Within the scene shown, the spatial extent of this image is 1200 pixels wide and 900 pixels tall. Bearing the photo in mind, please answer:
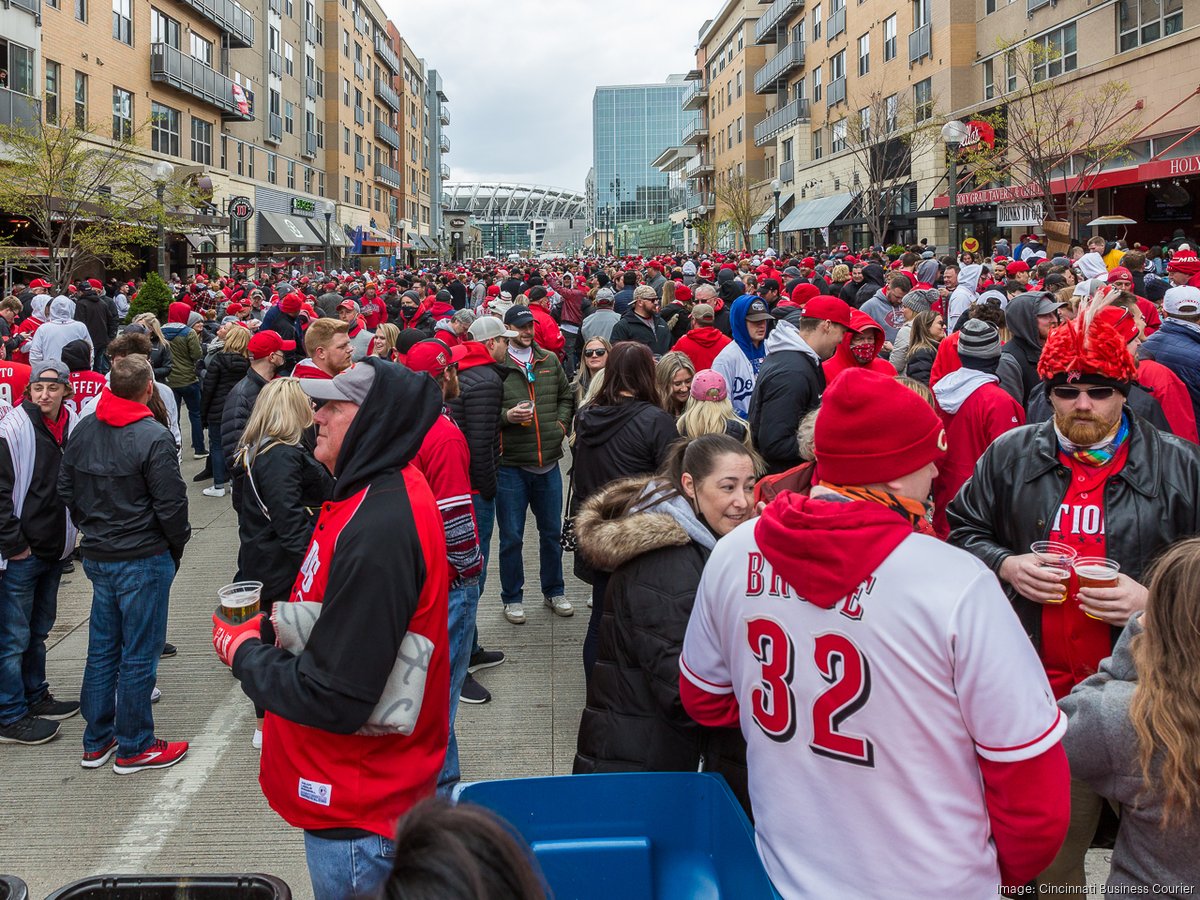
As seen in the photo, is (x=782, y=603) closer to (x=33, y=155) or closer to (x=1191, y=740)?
(x=1191, y=740)

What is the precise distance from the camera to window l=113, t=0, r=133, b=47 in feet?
107

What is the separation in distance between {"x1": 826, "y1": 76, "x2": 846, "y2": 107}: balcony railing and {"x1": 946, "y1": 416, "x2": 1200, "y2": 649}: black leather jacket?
1818 inches

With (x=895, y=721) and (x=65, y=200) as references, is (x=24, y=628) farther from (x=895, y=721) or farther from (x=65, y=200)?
(x=65, y=200)

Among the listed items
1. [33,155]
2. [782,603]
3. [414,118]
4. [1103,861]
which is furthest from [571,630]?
[414,118]

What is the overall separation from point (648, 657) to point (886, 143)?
117ft

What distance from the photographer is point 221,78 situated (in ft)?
132

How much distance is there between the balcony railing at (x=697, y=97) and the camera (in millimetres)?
81500

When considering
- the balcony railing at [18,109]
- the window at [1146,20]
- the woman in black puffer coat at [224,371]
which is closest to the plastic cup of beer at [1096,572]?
the woman in black puffer coat at [224,371]

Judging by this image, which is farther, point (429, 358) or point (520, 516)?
point (520, 516)

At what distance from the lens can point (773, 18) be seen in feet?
188

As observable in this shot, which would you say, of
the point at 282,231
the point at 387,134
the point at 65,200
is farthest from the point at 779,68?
the point at 65,200

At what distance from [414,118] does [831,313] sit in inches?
3857

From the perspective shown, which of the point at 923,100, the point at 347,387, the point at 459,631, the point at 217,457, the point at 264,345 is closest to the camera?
the point at 347,387

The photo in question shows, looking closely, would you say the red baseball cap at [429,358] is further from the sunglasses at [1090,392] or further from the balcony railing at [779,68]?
the balcony railing at [779,68]
